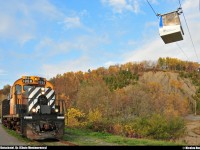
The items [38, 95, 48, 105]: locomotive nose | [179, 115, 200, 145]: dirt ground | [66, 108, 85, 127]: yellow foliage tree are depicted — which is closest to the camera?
[38, 95, 48, 105]: locomotive nose

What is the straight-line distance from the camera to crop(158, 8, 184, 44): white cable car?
12.0 meters

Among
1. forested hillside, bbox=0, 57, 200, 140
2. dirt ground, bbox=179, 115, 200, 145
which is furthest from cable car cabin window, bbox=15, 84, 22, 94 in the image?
dirt ground, bbox=179, 115, 200, 145

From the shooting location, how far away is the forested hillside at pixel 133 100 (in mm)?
28688

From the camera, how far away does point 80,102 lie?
35.7 m

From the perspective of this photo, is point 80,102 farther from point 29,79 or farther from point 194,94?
point 194,94

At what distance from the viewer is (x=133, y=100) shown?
49.8 metres

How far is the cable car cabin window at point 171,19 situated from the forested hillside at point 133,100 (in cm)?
1038

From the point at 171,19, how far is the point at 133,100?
38.2 metres

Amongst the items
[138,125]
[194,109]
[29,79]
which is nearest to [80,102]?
[138,125]

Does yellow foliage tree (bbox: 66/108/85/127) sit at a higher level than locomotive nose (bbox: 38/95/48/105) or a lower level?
lower

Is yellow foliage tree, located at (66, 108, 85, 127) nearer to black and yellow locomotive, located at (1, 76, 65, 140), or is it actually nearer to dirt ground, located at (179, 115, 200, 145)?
black and yellow locomotive, located at (1, 76, 65, 140)

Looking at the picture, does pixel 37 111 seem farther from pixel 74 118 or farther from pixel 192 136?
pixel 192 136

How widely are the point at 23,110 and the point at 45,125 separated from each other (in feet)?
6.25

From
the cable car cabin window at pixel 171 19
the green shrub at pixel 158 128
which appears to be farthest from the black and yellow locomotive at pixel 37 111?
the green shrub at pixel 158 128
